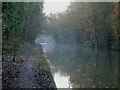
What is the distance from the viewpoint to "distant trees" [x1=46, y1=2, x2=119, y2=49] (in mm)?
15663

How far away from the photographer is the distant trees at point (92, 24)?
15.7 meters

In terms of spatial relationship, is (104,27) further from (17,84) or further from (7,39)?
(17,84)

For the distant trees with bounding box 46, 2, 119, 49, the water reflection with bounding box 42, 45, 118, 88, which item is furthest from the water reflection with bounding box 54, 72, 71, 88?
the distant trees with bounding box 46, 2, 119, 49

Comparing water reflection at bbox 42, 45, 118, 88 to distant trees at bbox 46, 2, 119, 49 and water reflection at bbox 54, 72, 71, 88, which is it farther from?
distant trees at bbox 46, 2, 119, 49

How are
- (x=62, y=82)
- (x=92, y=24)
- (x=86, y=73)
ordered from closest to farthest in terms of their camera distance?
(x=62, y=82), (x=86, y=73), (x=92, y=24)

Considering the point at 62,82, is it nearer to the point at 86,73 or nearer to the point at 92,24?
the point at 86,73

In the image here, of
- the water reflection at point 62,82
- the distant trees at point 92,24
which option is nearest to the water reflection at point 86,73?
the water reflection at point 62,82

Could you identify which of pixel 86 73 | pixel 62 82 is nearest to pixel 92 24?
pixel 86 73

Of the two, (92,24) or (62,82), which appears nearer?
(62,82)

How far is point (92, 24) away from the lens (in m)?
17.5

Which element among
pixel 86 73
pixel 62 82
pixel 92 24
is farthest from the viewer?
pixel 92 24

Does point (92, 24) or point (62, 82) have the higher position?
point (92, 24)

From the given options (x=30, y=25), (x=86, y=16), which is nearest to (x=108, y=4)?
(x=86, y=16)

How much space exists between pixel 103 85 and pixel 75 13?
49.6ft
